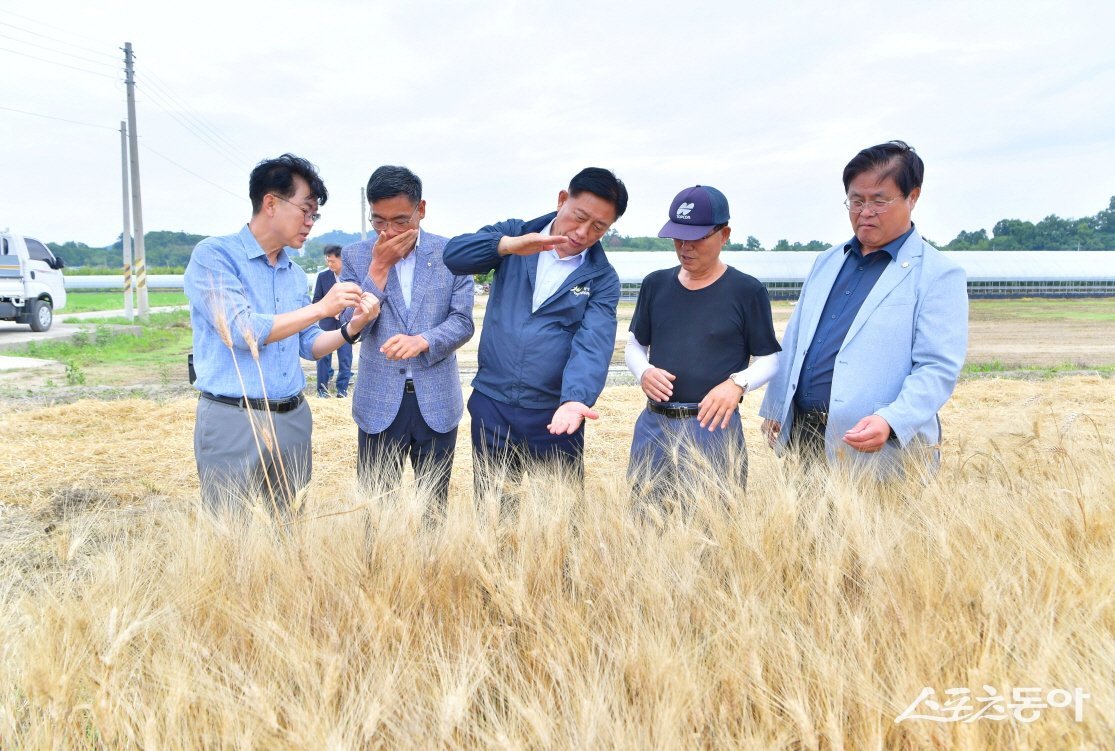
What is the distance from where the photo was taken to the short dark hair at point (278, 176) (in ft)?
8.57

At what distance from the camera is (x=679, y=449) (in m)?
2.79

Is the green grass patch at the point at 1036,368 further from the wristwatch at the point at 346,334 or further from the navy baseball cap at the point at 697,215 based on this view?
the wristwatch at the point at 346,334

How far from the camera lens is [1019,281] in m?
40.4

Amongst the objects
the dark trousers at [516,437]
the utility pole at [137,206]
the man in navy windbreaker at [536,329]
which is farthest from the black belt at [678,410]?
the utility pole at [137,206]

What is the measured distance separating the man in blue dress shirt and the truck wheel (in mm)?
19477

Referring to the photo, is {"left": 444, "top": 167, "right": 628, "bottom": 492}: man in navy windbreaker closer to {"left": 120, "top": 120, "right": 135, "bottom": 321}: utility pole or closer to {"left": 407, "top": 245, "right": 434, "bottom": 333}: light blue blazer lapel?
{"left": 407, "top": 245, "right": 434, "bottom": 333}: light blue blazer lapel

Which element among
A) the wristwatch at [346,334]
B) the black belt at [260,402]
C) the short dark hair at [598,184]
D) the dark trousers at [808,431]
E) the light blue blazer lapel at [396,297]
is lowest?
the dark trousers at [808,431]

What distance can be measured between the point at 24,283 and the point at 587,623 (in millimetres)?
21294

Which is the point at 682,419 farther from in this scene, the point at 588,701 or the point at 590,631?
the point at 588,701

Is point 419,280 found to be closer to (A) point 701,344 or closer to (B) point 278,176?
(B) point 278,176

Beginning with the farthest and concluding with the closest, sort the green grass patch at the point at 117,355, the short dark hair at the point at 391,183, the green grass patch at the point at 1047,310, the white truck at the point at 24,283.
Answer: the green grass patch at the point at 1047,310 → the white truck at the point at 24,283 → the green grass patch at the point at 117,355 → the short dark hair at the point at 391,183

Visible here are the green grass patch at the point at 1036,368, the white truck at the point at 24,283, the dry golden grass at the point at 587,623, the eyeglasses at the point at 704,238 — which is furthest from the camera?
the white truck at the point at 24,283

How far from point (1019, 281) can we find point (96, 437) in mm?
45652

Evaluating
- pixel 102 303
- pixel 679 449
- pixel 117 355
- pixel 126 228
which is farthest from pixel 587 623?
pixel 102 303
